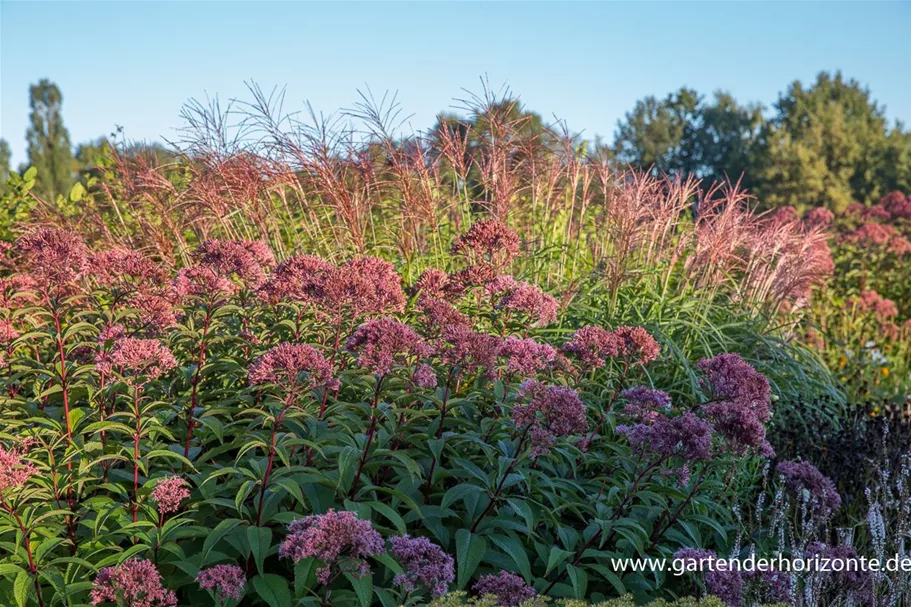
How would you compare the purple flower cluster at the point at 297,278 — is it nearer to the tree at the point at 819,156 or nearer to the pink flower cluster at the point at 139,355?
the pink flower cluster at the point at 139,355

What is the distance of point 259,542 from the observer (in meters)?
3.13

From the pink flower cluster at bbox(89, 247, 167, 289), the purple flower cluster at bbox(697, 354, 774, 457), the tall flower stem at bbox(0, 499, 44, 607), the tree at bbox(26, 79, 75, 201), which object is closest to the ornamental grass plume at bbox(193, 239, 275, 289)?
the pink flower cluster at bbox(89, 247, 167, 289)

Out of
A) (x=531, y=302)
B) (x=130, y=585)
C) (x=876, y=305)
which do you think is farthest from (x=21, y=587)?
(x=876, y=305)

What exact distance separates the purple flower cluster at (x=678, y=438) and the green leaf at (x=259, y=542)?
1.38 metres

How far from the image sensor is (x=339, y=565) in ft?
8.75

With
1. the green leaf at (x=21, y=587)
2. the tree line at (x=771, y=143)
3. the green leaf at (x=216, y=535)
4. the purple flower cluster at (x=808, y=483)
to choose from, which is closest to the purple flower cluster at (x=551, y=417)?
the green leaf at (x=216, y=535)

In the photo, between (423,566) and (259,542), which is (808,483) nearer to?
(423,566)

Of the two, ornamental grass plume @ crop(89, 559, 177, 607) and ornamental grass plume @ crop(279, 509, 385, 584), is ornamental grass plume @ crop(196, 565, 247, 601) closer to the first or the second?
ornamental grass plume @ crop(89, 559, 177, 607)

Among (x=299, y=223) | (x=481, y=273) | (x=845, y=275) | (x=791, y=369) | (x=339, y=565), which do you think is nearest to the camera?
(x=339, y=565)

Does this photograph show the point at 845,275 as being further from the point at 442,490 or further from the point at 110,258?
the point at 110,258

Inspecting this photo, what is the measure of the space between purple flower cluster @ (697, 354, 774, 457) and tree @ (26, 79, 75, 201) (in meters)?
53.8

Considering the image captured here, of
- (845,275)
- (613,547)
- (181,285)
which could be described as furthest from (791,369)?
(845,275)

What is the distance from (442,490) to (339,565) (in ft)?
4.04

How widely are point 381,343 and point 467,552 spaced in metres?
0.87
